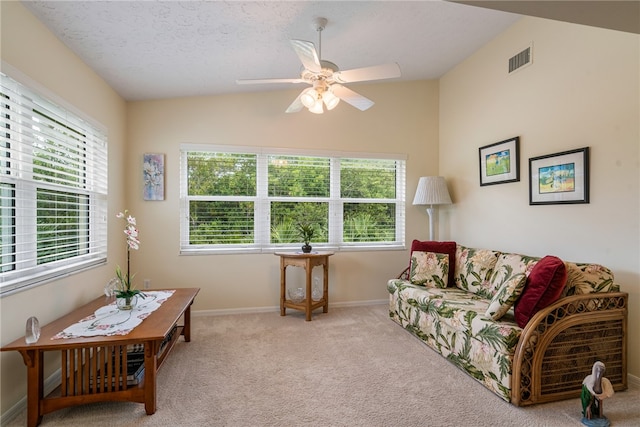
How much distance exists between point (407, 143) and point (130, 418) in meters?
4.08

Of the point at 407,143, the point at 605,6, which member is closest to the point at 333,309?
the point at 407,143

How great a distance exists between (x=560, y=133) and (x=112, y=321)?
381 cm

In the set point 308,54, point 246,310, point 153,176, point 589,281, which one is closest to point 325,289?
point 246,310

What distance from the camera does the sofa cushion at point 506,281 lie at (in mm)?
2252

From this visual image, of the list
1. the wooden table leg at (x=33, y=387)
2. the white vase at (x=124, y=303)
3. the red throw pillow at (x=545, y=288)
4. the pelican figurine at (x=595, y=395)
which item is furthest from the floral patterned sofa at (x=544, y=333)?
the wooden table leg at (x=33, y=387)

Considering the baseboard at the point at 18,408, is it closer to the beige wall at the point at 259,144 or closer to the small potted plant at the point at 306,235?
the beige wall at the point at 259,144

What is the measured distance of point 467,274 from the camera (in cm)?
332

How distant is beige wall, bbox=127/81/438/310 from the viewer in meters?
3.79

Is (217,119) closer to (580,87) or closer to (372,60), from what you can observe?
(372,60)

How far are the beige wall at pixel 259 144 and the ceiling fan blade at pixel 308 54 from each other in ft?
5.92

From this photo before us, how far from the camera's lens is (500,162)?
345 cm

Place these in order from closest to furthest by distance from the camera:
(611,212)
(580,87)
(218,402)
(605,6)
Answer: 1. (605,6)
2. (218,402)
3. (611,212)
4. (580,87)

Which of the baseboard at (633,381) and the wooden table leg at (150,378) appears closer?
the wooden table leg at (150,378)

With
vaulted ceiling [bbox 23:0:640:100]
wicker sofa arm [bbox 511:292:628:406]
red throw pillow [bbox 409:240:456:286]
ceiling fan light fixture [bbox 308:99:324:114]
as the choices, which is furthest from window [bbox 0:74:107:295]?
red throw pillow [bbox 409:240:456:286]
